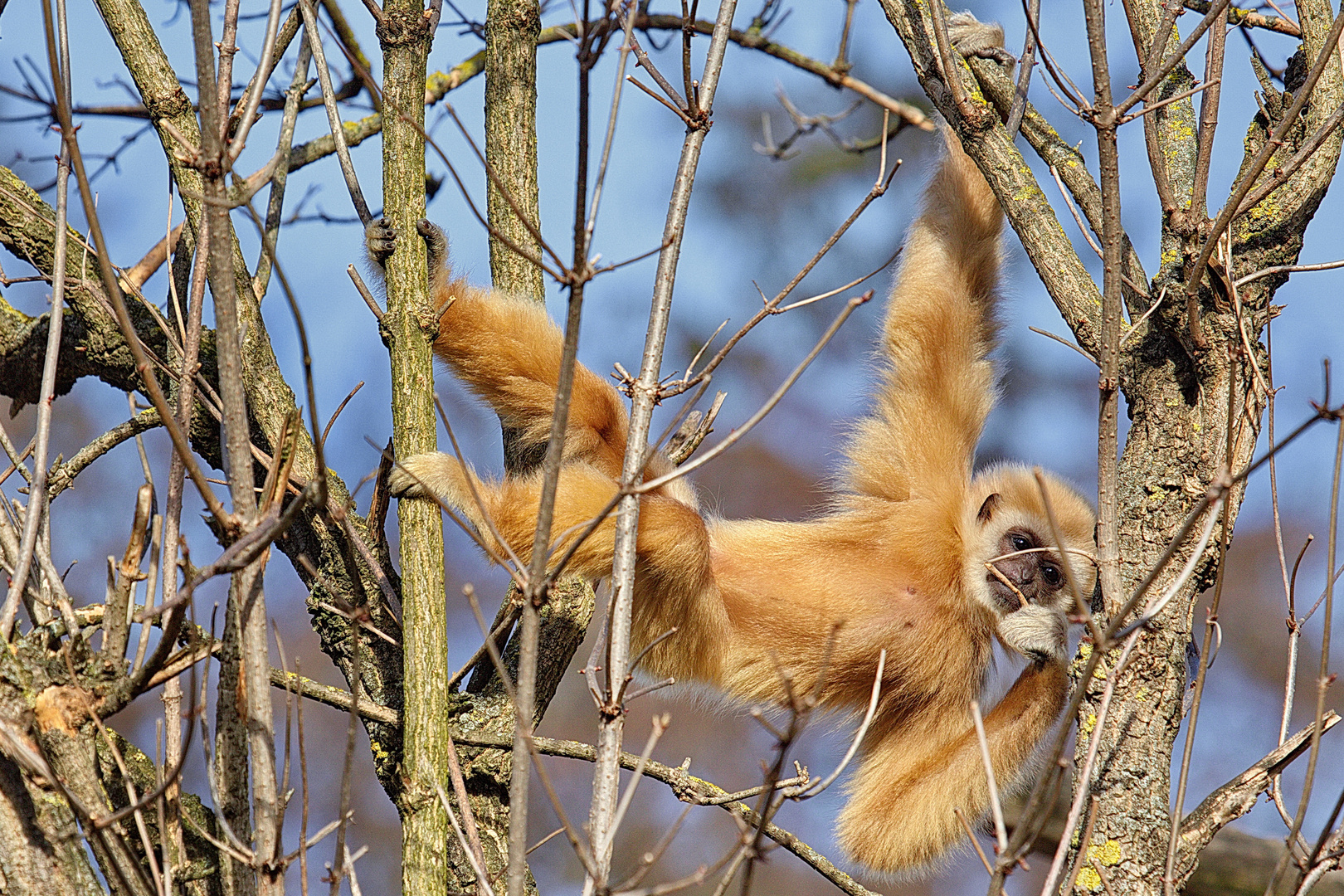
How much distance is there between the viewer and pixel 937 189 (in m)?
4.99

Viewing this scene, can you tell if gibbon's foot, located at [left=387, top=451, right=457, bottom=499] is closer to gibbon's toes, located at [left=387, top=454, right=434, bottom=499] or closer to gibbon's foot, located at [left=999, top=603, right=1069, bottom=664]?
gibbon's toes, located at [left=387, top=454, right=434, bottom=499]

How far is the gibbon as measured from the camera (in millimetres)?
4488

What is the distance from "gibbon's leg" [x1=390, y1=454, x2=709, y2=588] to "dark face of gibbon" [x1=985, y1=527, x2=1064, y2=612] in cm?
146

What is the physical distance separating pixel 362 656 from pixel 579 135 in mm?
2362

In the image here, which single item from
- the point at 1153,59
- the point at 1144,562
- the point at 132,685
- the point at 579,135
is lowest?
the point at 132,685

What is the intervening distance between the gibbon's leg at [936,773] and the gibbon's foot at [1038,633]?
0.10 metres

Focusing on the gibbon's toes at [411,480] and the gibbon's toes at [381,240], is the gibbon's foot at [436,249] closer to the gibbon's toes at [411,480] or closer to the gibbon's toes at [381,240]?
the gibbon's toes at [381,240]

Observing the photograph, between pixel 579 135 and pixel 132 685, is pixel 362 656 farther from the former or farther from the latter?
pixel 579 135

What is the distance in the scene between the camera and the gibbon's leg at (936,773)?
14.8ft

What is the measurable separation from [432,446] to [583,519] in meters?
0.79

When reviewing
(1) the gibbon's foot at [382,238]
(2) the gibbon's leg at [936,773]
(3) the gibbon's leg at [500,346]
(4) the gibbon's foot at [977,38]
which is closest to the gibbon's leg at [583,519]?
(3) the gibbon's leg at [500,346]

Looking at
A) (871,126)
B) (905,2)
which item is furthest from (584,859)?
(871,126)

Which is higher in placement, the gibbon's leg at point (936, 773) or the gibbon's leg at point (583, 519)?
the gibbon's leg at point (583, 519)

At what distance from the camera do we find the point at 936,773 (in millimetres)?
4715
